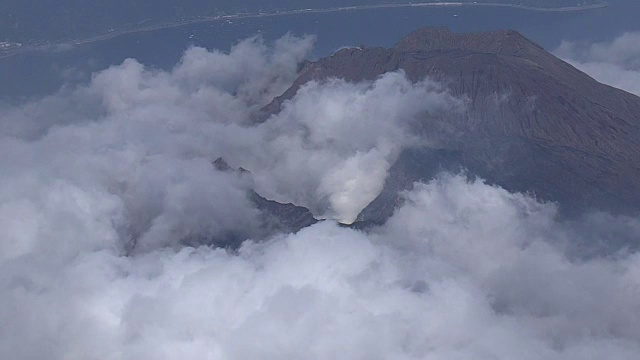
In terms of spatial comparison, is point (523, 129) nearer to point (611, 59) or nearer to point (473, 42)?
point (473, 42)

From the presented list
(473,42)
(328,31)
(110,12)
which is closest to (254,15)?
(328,31)

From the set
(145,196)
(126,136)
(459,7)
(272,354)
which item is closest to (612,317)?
(272,354)

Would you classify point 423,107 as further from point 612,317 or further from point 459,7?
point 459,7

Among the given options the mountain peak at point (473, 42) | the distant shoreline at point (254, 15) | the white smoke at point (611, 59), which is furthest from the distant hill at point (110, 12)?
the mountain peak at point (473, 42)

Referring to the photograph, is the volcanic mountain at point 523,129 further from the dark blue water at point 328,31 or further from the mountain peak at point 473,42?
the dark blue water at point 328,31

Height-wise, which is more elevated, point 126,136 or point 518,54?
point 518,54

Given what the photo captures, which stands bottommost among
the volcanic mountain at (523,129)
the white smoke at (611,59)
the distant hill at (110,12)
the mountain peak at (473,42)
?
the white smoke at (611,59)
